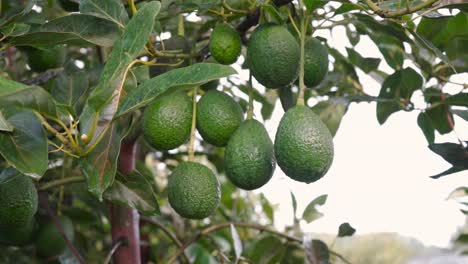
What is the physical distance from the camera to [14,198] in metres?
1.20

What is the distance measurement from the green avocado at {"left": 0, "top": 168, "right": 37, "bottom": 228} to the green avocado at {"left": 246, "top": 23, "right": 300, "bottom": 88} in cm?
46

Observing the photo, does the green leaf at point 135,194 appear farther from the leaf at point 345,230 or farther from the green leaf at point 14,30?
the leaf at point 345,230

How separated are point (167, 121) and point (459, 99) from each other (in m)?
0.64

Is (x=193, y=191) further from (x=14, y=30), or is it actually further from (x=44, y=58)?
(x=44, y=58)

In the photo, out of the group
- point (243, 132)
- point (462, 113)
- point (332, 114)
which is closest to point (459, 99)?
point (462, 113)

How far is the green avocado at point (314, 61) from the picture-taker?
1.27 meters

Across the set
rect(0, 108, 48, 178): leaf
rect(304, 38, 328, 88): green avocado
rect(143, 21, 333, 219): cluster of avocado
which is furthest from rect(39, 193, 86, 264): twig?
rect(304, 38, 328, 88): green avocado

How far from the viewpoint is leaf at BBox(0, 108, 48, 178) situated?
1.03m

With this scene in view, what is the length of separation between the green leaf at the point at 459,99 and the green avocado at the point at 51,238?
94 cm

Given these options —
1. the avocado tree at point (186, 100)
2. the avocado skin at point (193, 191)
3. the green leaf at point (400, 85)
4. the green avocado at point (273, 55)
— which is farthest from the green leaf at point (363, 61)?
the avocado skin at point (193, 191)

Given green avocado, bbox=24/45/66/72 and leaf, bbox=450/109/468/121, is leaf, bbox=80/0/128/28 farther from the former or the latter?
leaf, bbox=450/109/468/121

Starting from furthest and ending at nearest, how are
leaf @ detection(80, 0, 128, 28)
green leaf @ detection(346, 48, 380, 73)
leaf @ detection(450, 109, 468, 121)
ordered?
green leaf @ detection(346, 48, 380, 73)
leaf @ detection(450, 109, 468, 121)
leaf @ detection(80, 0, 128, 28)

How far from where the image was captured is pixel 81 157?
3.64 feet

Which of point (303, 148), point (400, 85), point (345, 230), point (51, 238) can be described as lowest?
point (51, 238)
